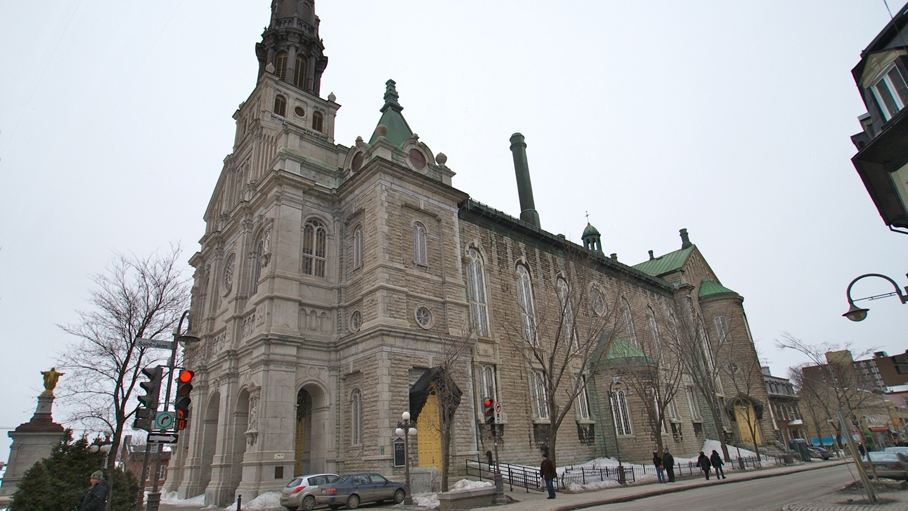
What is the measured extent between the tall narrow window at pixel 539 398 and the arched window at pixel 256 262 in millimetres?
14776

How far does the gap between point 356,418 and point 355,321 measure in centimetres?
414

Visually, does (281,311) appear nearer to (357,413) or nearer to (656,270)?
(357,413)

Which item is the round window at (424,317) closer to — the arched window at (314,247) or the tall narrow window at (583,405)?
the arched window at (314,247)

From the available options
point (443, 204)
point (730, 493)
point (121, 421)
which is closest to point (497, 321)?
point (443, 204)

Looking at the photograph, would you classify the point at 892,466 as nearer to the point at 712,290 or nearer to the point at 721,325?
the point at 721,325

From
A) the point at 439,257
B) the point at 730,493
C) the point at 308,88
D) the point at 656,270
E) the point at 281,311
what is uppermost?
the point at 308,88

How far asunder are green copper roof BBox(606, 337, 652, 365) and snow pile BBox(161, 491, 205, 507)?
2180 centimetres

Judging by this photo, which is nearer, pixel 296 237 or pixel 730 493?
pixel 730 493

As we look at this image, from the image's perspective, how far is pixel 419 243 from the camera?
25141 millimetres

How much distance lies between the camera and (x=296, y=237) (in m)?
24.4

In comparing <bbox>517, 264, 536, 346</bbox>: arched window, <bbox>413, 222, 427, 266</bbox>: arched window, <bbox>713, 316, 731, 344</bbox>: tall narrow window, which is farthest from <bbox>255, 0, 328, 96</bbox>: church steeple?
<bbox>713, 316, 731, 344</bbox>: tall narrow window

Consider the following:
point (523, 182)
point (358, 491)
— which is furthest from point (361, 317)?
point (523, 182)

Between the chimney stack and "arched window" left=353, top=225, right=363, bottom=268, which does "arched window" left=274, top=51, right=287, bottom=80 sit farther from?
the chimney stack

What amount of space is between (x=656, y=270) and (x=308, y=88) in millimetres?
35494
